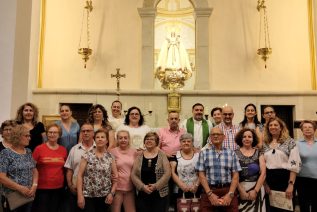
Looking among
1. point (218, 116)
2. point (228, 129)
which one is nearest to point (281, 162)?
point (228, 129)

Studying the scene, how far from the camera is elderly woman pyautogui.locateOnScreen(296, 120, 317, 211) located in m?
3.74

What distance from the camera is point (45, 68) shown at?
26.7 feet

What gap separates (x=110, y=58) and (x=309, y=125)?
17.6 feet

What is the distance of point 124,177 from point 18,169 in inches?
40.8

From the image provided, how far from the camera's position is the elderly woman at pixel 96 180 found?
Result: 3457 millimetres

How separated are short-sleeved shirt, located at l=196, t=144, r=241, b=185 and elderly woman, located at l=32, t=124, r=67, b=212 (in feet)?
4.57

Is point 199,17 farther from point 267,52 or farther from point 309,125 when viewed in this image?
point 309,125

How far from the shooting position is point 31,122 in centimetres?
393

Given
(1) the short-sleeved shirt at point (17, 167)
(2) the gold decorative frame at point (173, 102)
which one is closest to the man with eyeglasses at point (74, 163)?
(1) the short-sleeved shirt at point (17, 167)

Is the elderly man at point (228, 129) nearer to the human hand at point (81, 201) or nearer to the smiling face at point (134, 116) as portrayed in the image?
the smiling face at point (134, 116)

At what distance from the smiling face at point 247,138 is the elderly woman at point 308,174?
1.91ft

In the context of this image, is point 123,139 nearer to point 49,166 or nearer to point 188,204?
point 49,166

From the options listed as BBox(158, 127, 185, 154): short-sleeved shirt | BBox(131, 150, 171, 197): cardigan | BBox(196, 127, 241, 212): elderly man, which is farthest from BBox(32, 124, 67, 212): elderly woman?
BBox(196, 127, 241, 212): elderly man

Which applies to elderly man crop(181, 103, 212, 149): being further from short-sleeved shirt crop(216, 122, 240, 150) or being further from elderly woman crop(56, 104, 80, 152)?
elderly woman crop(56, 104, 80, 152)
